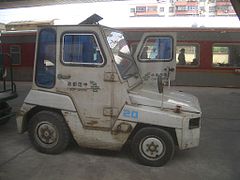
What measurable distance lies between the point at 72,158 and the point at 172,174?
1.66m

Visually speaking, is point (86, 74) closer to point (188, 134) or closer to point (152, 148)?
point (152, 148)

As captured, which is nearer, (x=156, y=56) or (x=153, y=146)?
(x=153, y=146)

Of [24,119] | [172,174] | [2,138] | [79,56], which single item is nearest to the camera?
[172,174]

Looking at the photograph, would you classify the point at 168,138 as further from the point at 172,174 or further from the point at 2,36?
the point at 2,36

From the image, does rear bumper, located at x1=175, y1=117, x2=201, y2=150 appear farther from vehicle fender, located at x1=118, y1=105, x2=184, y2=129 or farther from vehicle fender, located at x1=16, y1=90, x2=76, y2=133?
vehicle fender, located at x1=16, y1=90, x2=76, y2=133

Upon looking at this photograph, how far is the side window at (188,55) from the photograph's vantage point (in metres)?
15.5

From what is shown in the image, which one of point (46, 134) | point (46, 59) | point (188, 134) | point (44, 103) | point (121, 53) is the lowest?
point (46, 134)

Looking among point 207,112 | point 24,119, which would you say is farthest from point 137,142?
point 207,112

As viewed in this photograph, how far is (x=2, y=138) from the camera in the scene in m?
6.93

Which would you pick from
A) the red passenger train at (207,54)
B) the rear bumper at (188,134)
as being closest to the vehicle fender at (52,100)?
the rear bumper at (188,134)

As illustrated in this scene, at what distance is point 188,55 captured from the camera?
51.5ft

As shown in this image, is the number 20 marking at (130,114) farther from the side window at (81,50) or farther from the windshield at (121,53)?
the side window at (81,50)

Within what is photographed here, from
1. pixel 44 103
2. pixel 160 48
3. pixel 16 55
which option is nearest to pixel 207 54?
pixel 160 48

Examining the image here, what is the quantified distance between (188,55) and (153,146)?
1086 centimetres
